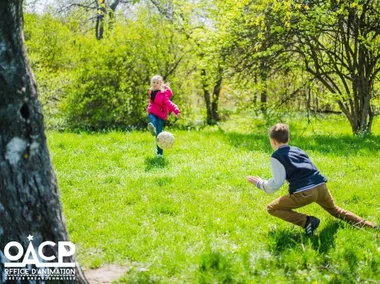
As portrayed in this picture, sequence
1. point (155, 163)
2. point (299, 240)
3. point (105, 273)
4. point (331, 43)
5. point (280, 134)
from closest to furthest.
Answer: point (105, 273) < point (299, 240) < point (280, 134) < point (155, 163) < point (331, 43)

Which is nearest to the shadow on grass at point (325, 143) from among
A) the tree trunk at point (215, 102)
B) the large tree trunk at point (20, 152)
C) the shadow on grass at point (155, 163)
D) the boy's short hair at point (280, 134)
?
the shadow on grass at point (155, 163)

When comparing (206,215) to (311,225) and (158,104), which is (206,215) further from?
(158,104)

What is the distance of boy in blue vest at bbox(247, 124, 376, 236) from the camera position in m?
5.01

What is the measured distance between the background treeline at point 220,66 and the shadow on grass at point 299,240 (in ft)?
21.6

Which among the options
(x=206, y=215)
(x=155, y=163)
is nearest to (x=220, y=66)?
(x=155, y=163)

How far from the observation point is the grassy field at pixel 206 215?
4414 mm

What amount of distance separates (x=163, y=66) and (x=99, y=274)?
395 inches

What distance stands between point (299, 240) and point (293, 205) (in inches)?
14.6

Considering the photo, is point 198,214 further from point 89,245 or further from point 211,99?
point 211,99

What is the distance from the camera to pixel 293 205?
16.7 ft

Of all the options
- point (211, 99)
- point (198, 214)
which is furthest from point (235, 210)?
point (211, 99)

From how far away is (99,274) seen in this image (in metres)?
4.40

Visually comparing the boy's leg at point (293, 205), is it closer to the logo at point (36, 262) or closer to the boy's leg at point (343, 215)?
the boy's leg at point (343, 215)

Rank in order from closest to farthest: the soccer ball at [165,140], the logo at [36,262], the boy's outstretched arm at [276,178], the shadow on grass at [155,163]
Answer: the logo at [36,262]
the boy's outstretched arm at [276,178]
the shadow on grass at [155,163]
the soccer ball at [165,140]
